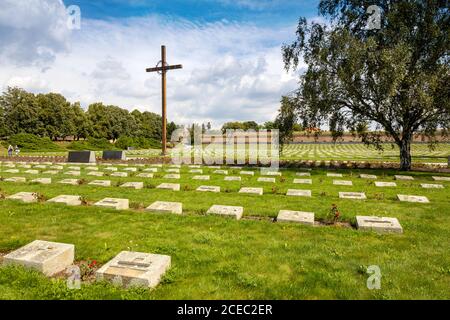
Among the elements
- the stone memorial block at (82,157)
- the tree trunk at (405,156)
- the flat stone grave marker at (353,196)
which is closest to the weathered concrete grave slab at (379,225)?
the flat stone grave marker at (353,196)

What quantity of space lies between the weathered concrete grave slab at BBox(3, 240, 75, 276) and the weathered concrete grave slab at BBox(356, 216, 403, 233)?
6274mm

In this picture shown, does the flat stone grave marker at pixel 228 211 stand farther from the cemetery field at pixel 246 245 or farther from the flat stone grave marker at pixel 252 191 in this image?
the flat stone grave marker at pixel 252 191

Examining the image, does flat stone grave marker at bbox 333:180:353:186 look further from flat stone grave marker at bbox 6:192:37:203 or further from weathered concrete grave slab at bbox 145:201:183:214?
flat stone grave marker at bbox 6:192:37:203

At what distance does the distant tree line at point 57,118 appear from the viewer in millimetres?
63406

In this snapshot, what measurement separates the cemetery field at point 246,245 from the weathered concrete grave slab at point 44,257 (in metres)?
0.15

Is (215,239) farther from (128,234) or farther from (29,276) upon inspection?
(29,276)

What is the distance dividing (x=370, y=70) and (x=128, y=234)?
656 inches

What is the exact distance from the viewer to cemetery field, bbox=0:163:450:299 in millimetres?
4680

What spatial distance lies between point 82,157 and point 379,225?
78.9 ft

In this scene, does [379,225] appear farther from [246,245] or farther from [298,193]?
[298,193]

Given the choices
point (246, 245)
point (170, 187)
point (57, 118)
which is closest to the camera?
point (246, 245)

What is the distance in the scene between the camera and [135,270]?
4.98m

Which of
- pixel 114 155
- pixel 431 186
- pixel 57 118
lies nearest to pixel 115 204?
pixel 431 186
